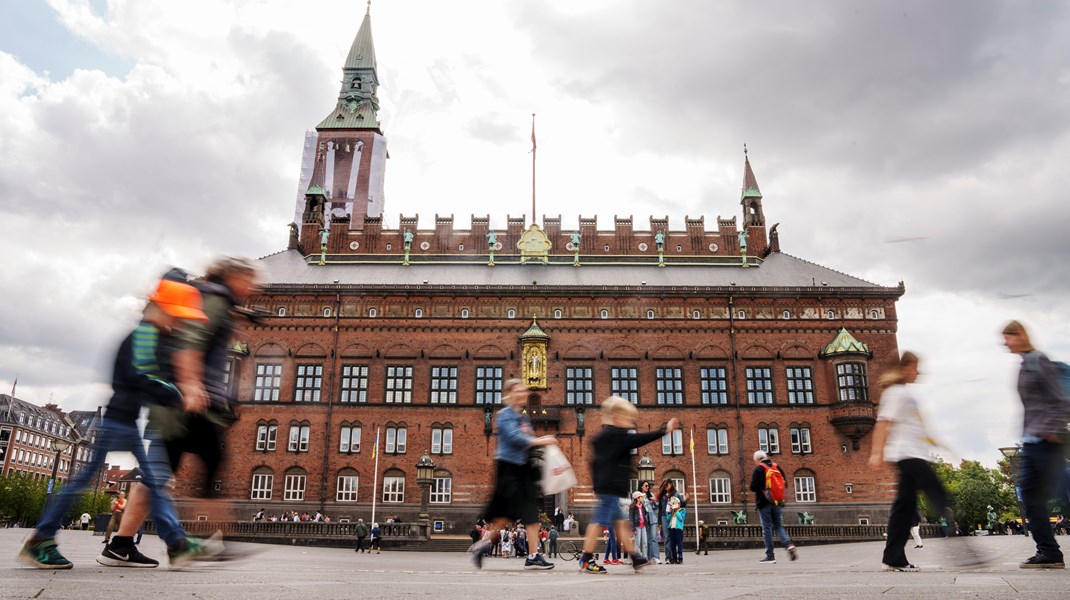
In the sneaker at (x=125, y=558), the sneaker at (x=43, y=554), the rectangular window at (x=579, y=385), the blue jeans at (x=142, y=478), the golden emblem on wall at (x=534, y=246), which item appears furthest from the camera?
the golden emblem on wall at (x=534, y=246)

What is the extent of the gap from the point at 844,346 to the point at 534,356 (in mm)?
17659

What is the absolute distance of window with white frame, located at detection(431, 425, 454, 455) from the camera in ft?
133

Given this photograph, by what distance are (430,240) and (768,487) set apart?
38346 millimetres

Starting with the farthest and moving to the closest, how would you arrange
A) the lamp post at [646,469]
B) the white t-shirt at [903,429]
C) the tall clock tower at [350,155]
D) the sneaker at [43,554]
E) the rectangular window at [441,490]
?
the tall clock tower at [350,155] → the rectangular window at [441,490] → the lamp post at [646,469] → the white t-shirt at [903,429] → the sneaker at [43,554]

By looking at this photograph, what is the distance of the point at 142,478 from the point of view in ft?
18.5

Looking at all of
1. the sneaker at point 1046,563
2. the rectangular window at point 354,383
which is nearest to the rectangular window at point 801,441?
the rectangular window at point 354,383

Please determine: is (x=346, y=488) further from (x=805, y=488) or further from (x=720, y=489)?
(x=805, y=488)

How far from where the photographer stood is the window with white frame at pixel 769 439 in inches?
1586

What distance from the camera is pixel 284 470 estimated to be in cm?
4056

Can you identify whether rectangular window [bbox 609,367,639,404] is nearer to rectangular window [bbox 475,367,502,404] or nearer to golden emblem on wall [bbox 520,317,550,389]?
golden emblem on wall [bbox 520,317,550,389]

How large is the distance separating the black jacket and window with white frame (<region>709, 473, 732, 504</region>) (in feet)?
110

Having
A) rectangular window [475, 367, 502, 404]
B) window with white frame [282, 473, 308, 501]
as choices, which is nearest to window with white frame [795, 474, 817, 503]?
rectangular window [475, 367, 502, 404]

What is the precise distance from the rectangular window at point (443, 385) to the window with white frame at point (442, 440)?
5.09ft

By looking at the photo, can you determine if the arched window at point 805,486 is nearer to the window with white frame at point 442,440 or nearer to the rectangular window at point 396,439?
the window with white frame at point 442,440
